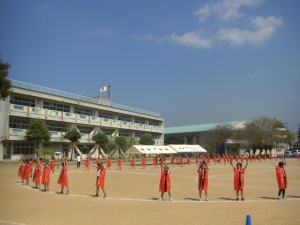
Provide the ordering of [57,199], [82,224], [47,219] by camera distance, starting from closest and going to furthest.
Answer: [82,224] → [47,219] → [57,199]

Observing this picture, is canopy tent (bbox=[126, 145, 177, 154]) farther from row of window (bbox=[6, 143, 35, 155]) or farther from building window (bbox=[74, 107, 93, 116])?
building window (bbox=[74, 107, 93, 116])

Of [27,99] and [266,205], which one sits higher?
[27,99]

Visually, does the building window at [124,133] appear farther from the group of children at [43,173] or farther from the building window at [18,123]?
the group of children at [43,173]

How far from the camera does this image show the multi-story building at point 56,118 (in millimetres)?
45812

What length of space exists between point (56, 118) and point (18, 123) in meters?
6.84

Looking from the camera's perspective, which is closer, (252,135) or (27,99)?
(27,99)

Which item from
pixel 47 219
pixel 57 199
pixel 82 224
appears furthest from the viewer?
pixel 57 199

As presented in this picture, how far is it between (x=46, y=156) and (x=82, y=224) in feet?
131

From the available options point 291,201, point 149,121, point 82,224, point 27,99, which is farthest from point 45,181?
point 149,121

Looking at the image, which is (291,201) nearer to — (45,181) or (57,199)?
(57,199)

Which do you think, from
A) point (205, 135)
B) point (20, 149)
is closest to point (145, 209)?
point (20, 149)

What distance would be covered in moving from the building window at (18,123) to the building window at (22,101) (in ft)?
7.69

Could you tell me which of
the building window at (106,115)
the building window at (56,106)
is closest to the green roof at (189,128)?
the building window at (106,115)

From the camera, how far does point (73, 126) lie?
5816cm
